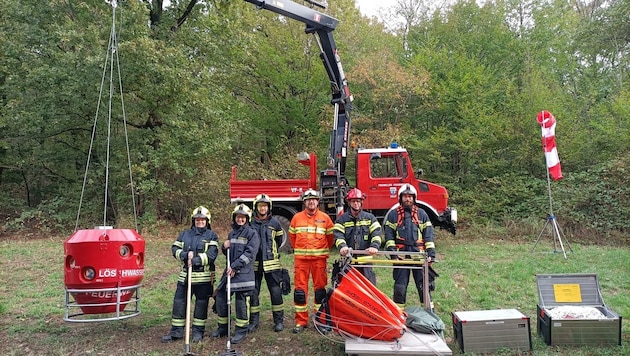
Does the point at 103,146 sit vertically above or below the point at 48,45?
below

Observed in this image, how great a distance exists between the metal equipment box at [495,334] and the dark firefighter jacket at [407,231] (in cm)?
121

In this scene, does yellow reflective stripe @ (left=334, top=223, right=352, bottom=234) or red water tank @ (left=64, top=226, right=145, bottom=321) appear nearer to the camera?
red water tank @ (left=64, top=226, right=145, bottom=321)

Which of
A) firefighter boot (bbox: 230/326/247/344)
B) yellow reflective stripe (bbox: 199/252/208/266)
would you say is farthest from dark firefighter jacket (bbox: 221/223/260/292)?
firefighter boot (bbox: 230/326/247/344)

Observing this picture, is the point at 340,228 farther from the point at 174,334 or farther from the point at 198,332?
the point at 174,334

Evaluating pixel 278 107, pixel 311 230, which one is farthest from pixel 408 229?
pixel 278 107

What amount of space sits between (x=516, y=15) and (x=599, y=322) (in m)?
19.0

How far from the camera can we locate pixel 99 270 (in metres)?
4.74

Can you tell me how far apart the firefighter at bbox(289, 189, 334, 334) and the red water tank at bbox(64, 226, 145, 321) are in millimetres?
1953

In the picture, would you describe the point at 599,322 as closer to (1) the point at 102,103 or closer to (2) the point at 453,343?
(2) the point at 453,343

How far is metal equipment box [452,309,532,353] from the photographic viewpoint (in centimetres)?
476

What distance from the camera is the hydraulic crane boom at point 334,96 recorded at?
31.2 feet

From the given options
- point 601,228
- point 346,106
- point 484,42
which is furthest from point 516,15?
point 346,106

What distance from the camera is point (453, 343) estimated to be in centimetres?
511

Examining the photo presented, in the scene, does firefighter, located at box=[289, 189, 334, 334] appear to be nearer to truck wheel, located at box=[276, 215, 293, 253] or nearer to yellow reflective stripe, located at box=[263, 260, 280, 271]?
yellow reflective stripe, located at box=[263, 260, 280, 271]
